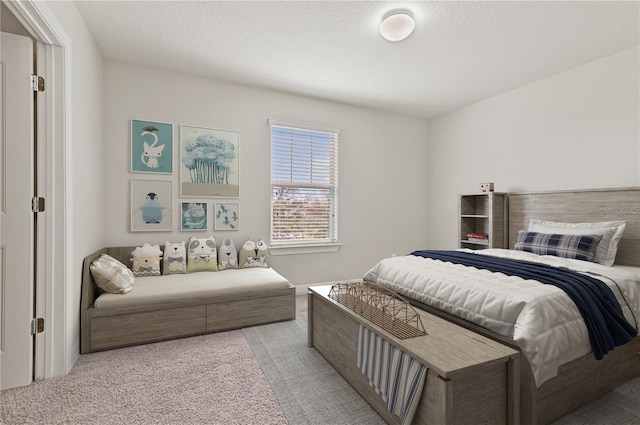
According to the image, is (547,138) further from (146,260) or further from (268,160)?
(146,260)

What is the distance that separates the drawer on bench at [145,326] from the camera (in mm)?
2408

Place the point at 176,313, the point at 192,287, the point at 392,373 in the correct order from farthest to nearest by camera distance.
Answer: the point at 192,287, the point at 176,313, the point at 392,373

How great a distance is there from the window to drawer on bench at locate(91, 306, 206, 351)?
1.43m

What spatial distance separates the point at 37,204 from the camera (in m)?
1.98

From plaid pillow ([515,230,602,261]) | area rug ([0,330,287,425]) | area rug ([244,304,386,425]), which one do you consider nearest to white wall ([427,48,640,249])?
plaid pillow ([515,230,602,261])

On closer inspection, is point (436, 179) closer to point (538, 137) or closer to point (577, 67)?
point (538, 137)

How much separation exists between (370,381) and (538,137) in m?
3.52

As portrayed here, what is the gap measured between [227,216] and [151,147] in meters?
1.10

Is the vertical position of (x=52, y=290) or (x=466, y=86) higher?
(x=466, y=86)

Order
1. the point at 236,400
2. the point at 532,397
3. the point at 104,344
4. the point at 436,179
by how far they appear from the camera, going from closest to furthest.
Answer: the point at 532,397
the point at 236,400
the point at 104,344
the point at 436,179

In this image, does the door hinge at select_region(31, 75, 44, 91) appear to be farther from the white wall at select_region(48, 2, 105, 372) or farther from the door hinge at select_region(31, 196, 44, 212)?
the door hinge at select_region(31, 196, 44, 212)

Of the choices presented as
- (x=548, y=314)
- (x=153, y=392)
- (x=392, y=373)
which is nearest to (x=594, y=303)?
(x=548, y=314)

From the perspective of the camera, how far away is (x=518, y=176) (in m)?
3.82

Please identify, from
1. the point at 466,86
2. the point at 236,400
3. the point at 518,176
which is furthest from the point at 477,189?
the point at 236,400
